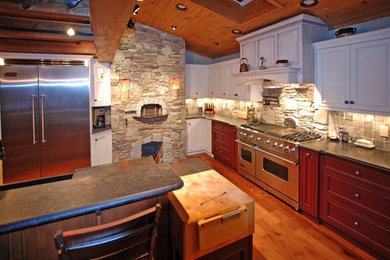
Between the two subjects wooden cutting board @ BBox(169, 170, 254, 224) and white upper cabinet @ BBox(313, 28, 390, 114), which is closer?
wooden cutting board @ BBox(169, 170, 254, 224)

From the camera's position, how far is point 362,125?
2977 millimetres

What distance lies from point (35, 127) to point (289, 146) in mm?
3884

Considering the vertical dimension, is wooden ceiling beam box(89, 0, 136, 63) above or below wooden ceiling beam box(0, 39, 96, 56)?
below

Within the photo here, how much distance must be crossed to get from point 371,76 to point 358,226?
67.2 inches

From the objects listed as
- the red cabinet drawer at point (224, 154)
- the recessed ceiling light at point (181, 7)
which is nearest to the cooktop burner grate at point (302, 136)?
the red cabinet drawer at point (224, 154)

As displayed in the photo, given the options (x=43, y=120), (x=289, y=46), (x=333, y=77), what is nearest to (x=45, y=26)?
(x=43, y=120)

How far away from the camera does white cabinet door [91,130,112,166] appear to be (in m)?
4.24

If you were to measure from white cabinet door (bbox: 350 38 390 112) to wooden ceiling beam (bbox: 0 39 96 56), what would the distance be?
3.63 meters

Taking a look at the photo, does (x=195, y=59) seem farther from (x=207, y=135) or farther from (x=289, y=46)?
(x=289, y=46)

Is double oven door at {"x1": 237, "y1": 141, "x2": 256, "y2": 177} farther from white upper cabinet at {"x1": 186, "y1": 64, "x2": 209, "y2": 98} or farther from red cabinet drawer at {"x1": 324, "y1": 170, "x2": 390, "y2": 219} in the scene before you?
white upper cabinet at {"x1": 186, "y1": 64, "x2": 209, "y2": 98}

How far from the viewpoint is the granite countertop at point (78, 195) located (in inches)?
42.3

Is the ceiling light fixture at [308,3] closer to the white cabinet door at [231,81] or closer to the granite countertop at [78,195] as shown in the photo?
the white cabinet door at [231,81]

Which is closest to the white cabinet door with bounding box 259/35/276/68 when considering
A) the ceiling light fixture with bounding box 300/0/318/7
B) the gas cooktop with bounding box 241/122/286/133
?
the ceiling light fixture with bounding box 300/0/318/7

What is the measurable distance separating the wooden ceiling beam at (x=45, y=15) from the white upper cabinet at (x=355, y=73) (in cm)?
304
